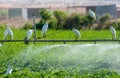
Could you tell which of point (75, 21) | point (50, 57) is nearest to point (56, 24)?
point (75, 21)

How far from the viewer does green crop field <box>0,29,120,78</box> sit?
823 centimetres

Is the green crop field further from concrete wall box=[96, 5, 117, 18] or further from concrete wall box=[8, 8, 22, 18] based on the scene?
concrete wall box=[8, 8, 22, 18]

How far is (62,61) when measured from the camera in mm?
9602

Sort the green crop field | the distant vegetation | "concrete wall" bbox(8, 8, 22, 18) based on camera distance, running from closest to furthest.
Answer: the green crop field < the distant vegetation < "concrete wall" bbox(8, 8, 22, 18)

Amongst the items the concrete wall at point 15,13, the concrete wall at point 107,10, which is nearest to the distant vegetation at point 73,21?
the concrete wall at point 107,10

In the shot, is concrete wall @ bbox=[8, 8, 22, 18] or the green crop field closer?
the green crop field

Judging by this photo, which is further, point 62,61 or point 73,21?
point 73,21

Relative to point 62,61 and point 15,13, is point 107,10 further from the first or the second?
point 62,61

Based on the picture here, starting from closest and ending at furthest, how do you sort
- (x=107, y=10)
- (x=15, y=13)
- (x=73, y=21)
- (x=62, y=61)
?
(x=62, y=61) < (x=73, y=21) < (x=107, y=10) < (x=15, y=13)

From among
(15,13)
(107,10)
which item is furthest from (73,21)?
(15,13)

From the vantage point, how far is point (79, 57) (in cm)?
989

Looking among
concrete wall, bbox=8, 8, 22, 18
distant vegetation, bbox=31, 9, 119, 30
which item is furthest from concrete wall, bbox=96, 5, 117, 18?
concrete wall, bbox=8, 8, 22, 18

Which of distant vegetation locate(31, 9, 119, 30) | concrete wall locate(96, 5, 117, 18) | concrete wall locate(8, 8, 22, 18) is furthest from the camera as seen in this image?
concrete wall locate(8, 8, 22, 18)

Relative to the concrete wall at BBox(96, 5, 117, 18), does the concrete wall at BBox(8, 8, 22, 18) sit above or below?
below
